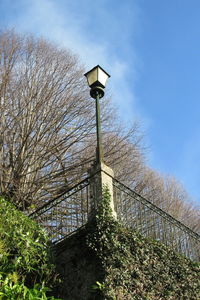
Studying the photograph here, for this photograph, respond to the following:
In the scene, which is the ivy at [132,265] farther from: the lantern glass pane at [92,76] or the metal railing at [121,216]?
the lantern glass pane at [92,76]

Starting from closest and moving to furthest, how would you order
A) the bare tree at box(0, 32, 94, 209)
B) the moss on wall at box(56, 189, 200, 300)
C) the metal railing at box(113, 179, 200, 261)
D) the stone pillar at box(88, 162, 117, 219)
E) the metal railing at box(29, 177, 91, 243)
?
the moss on wall at box(56, 189, 200, 300), the stone pillar at box(88, 162, 117, 219), the metal railing at box(29, 177, 91, 243), the metal railing at box(113, 179, 200, 261), the bare tree at box(0, 32, 94, 209)

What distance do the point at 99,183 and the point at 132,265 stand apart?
4.56 ft

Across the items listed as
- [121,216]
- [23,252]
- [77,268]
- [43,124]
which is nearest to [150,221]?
[121,216]

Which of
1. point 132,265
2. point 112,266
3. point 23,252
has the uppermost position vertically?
point 132,265

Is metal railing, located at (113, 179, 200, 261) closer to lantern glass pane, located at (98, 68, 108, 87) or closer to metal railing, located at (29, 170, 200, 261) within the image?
metal railing, located at (29, 170, 200, 261)

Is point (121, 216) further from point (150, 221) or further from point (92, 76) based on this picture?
point (92, 76)

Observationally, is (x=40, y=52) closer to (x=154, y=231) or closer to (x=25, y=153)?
(x=25, y=153)

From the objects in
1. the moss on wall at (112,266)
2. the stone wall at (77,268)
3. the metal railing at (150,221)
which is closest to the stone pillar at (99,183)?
the moss on wall at (112,266)

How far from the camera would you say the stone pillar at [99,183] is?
650 cm

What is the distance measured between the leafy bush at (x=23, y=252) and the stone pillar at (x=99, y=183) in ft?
3.26

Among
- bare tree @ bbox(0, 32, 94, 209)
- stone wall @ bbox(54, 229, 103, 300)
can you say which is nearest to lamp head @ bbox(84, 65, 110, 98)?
stone wall @ bbox(54, 229, 103, 300)

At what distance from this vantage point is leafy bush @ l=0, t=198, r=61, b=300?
17.9ft

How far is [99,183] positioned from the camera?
6.59 m

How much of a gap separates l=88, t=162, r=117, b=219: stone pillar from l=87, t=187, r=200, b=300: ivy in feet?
0.37
